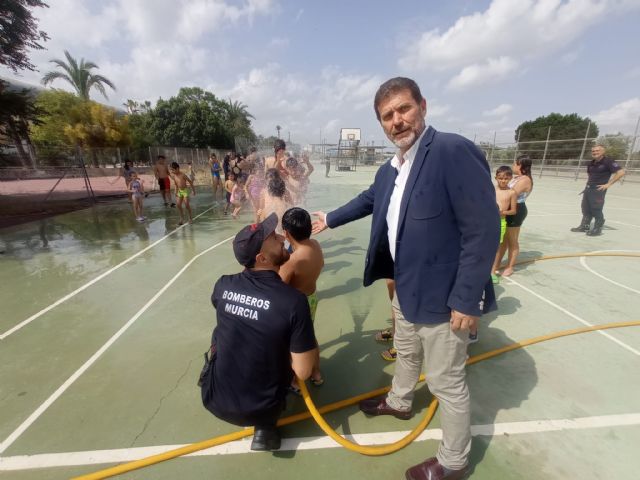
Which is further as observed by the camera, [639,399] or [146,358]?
[146,358]

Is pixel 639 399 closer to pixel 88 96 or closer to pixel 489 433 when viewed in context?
pixel 489 433

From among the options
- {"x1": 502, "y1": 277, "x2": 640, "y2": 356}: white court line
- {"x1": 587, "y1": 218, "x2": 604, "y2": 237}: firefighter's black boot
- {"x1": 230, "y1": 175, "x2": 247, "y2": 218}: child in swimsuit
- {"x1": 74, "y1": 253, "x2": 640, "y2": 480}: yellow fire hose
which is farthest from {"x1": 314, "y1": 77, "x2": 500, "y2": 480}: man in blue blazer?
{"x1": 230, "y1": 175, "x2": 247, "y2": 218}: child in swimsuit

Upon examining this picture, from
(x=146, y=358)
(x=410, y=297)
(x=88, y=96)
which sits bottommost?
(x=146, y=358)

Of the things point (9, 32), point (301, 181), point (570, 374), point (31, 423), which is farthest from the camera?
point (9, 32)

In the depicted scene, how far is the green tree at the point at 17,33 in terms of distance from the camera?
1045 cm

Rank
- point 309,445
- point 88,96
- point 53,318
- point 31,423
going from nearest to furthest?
point 309,445, point 31,423, point 53,318, point 88,96

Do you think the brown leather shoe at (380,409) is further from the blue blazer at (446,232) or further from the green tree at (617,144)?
the green tree at (617,144)

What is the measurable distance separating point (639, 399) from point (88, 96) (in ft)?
148

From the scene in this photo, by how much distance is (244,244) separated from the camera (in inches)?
72.2

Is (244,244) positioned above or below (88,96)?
below

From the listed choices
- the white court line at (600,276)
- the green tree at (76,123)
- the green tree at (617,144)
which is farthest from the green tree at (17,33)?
the green tree at (617,144)

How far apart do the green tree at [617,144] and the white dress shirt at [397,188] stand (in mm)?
22626

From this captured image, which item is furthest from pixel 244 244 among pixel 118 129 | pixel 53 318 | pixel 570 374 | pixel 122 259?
pixel 118 129

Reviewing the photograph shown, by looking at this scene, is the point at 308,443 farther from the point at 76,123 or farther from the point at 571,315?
the point at 76,123
